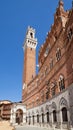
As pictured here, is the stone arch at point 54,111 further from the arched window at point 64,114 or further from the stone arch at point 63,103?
the arched window at point 64,114

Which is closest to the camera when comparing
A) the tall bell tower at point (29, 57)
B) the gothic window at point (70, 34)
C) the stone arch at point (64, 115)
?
the stone arch at point (64, 115)

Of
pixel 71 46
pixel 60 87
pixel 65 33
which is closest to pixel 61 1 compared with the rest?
pixel 65 33

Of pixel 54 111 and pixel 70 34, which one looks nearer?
pixel 70 34

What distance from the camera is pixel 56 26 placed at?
2166 cm

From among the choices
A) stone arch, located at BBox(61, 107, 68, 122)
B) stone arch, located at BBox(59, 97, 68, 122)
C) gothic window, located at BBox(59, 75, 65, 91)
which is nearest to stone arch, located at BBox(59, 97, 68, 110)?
stone arch, located at BBox(59, 97, 68, 122)

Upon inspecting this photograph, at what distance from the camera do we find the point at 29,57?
4856cm

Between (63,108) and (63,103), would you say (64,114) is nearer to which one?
(63,108)

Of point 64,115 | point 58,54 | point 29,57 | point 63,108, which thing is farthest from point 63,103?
point 29,57

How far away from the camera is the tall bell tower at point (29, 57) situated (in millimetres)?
45269

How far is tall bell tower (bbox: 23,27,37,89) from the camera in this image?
45.3 meters

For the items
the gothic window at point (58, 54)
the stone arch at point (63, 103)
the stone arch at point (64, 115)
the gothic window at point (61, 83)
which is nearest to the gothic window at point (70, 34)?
the gothic window at point (58, 54)

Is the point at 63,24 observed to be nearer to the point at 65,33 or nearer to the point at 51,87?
the point at 65,33

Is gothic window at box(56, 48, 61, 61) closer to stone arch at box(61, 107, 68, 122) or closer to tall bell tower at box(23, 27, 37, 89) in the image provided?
stone arch at box(61, 107, 68, 122)

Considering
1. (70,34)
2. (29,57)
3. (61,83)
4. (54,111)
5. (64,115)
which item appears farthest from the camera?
(29,57)
